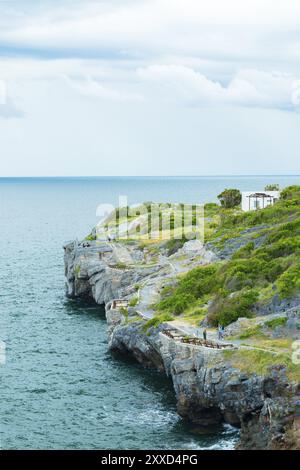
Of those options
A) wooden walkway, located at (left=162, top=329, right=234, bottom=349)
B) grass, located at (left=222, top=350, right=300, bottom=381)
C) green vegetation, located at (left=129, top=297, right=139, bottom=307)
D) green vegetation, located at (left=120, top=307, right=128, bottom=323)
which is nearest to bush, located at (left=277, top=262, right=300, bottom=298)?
wooden walkway, located at (left=162, top=329, right=234, bottom=349)

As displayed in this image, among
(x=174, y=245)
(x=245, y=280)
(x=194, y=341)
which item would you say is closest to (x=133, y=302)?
(x=245, y=280)

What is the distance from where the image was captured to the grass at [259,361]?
46831mm

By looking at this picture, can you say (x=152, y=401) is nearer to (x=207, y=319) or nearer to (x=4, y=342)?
(x=207, y=319)

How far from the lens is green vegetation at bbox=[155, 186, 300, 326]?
6016cm

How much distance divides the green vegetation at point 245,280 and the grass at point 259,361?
7.76 metres

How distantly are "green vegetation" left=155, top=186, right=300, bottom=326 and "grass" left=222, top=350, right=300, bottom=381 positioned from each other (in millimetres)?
7755

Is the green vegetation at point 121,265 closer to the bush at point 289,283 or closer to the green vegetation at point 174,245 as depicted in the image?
the green vegetation at point 174,245

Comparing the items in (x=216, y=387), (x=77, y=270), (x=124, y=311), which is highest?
(x=77, y=270)

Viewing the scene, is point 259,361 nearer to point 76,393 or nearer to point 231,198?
point 76,393

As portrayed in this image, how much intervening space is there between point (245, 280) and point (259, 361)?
Result: 55.1 feet

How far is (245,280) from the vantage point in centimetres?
6531

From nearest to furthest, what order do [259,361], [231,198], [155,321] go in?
[259,361] → [155,321] → [231,198]

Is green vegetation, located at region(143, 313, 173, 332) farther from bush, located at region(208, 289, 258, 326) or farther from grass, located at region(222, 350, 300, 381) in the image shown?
grass, located at region(222, 350, 300, 381)

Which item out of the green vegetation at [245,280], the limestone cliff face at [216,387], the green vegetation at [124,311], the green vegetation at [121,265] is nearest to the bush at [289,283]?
the green vegetation at [245,280]
